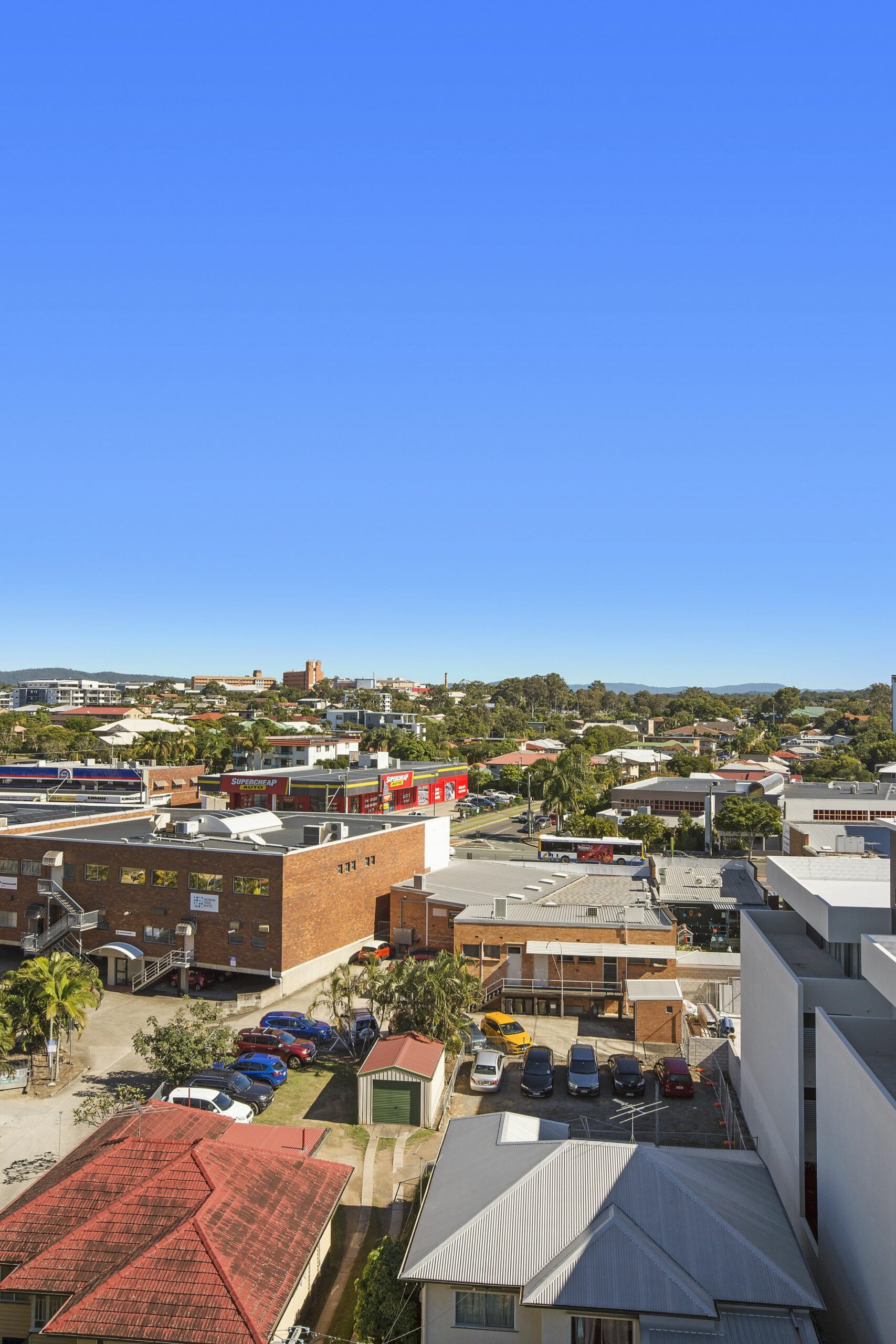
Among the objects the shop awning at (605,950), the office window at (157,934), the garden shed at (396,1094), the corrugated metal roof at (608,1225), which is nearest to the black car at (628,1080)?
the garden shed at (396,1094)

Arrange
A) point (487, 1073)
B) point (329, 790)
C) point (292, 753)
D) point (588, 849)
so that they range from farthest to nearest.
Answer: point (292, 753), point (329, 790), point (588, 849), point (487, 1073)

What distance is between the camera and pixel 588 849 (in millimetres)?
70250

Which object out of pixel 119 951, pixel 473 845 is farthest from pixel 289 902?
pixel 473 845

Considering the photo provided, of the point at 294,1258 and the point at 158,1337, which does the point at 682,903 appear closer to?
the point at 294,1258

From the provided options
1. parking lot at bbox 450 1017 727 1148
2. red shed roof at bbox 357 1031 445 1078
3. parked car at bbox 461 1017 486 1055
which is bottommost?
parking lot at bbox 450 1017 727 1148

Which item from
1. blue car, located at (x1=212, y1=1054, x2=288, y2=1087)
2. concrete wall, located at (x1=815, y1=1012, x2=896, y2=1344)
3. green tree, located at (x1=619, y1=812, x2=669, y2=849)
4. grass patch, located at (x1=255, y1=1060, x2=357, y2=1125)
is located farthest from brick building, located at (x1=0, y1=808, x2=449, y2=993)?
green tree, located at (x1=619, y1=812, x2=669, y2=849)

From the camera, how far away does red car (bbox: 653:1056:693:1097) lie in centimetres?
3014

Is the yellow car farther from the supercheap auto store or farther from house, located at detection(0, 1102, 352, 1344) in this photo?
the supercheap auto store

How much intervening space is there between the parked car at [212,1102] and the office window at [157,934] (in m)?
14.4

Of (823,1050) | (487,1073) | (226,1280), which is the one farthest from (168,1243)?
(487,1073)

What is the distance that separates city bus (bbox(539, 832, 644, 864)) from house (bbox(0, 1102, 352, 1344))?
4865cm

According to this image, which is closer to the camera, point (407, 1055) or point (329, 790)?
point (407, 1055)

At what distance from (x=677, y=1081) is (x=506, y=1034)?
742 centimetres

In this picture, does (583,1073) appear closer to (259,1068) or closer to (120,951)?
(259,1068)
